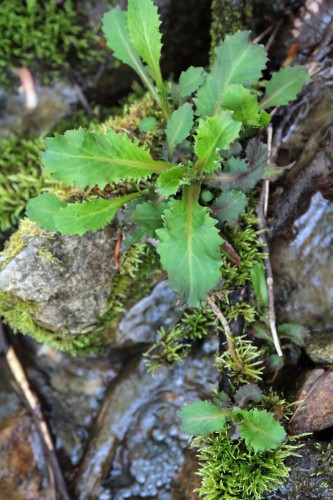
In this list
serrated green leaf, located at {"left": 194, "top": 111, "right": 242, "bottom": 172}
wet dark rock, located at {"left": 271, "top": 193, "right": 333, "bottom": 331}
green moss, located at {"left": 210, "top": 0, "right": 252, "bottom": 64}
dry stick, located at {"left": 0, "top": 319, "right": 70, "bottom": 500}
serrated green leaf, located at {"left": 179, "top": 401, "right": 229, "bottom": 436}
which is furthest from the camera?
dry stick, located at {"left": 0, "top": 319, "right": 70, "bottom": 500}

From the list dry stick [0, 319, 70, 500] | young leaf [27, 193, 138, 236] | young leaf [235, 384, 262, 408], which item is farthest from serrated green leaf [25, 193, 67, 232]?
young leaf [235, 384, 262, 408]

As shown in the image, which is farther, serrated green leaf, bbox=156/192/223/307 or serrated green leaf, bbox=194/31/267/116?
serrated green leaf, bbox=194/31/267/116

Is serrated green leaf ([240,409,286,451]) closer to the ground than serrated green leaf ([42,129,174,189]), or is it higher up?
closer to the ground

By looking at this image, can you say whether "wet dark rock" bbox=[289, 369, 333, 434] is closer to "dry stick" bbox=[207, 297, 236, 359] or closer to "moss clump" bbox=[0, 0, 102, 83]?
"dry stick" bbox=[207, 297, 236, 359]

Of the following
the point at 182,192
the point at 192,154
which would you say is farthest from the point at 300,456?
the point at 192,154

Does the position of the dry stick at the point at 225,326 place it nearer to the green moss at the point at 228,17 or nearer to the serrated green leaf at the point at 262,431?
the serrated green leaf at the point at 262,431

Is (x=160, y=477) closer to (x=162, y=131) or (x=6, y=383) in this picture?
(x=6, y=383)

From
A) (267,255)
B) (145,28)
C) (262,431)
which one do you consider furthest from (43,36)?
(262,431)
